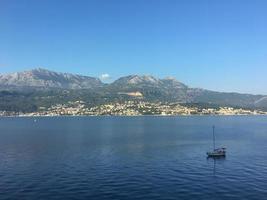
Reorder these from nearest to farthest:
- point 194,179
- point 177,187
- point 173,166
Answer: point 177,187 < point 194,179 < point 173,166

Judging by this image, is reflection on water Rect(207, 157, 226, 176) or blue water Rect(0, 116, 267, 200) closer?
blue water Rect(0, 116, 267, 200)

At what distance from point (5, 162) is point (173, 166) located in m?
54.2

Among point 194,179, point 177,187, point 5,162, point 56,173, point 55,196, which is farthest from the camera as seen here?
point 5,162

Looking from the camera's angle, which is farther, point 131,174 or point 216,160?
point 216,160

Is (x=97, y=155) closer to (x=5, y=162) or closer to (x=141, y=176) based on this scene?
(x=5, y=162)

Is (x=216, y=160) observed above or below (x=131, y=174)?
below

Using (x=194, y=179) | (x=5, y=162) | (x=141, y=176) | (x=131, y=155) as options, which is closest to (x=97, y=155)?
(x=131, y=155)

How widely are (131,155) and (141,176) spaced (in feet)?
131

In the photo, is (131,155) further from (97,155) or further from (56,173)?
(56,173)

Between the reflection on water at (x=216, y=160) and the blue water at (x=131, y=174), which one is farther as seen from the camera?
the reflection on water at (x=216, y=160)

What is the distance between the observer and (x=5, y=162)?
124250 mm

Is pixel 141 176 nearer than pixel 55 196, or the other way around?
pixel 55 196

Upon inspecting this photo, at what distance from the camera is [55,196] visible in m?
81.7

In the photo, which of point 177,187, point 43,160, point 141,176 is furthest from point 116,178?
point 43,160
